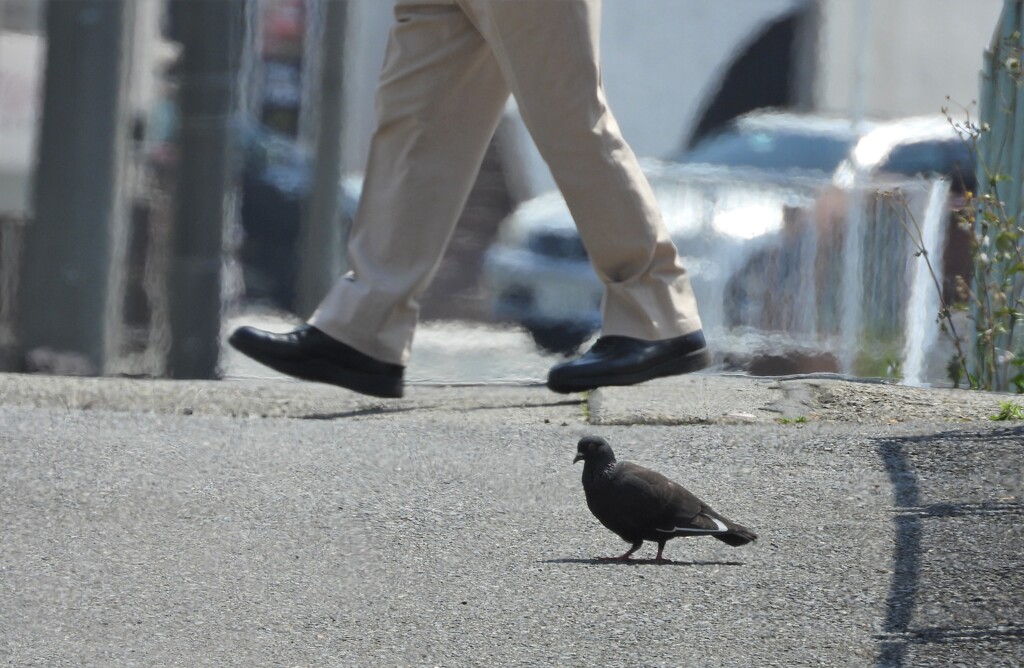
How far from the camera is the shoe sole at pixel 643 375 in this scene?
3721mm

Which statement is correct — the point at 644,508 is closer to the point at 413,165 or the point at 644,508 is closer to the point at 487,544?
the point at 487,544

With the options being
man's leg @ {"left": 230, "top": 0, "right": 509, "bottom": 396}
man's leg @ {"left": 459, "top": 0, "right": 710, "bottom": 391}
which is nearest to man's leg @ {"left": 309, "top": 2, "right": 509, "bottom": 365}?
man's leg @ {"left": 230, "top": 0, "right": 509, "bottom": 396}

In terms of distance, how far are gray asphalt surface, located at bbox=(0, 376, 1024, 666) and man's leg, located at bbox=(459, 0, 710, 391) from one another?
18 centimetres

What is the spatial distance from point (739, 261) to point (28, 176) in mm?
2262

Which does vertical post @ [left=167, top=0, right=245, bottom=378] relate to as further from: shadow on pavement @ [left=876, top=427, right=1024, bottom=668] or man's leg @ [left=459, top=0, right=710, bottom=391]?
shadow on pavement @ [left=876, top=427, right=1024, bottom=668]

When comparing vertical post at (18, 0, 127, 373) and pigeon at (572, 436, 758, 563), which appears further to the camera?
vertical post at (18, 0, 127, 373)

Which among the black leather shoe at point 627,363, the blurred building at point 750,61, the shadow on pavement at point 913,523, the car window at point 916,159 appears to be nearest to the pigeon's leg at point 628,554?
the shadow on pavement at point 913,523

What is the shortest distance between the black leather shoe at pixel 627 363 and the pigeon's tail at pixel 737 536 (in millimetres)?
1042

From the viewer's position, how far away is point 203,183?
516 centimetres

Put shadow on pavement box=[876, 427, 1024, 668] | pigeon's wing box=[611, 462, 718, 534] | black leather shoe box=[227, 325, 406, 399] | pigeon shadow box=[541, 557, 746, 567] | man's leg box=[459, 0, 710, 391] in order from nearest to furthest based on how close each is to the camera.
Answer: shadow on pavement box=[876, 427, 1024, 668], pigeon's wing box=[611, 462, 718, 534], pigeon shadow box=[541, 557, 746, 567], man's leg box=[459, 0, 710, 391], black leather shoe box=[227, 325, 406, 399]

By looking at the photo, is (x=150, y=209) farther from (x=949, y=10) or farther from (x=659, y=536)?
(x=659, y=536)

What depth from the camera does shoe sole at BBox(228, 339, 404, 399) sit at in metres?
3.85

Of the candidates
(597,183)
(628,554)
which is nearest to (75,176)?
(597,183)

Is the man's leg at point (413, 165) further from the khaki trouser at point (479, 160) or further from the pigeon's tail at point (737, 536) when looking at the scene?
the pigeon's tail at point (737, 536)
